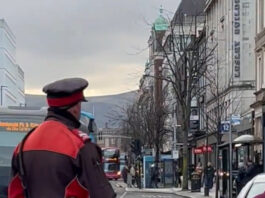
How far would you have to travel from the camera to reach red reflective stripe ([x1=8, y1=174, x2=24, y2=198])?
4.93m

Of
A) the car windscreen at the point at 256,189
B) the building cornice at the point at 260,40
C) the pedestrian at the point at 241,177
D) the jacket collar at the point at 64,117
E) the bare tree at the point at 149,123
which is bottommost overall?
the pedestrian at the point at 241,177

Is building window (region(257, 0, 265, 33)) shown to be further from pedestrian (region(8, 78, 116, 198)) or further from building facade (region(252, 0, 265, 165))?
pedestrian (region(8, 78, 116, 198))

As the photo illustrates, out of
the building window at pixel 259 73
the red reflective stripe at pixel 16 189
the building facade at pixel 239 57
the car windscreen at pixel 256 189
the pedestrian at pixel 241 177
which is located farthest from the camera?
the building facade at pixel 239 57

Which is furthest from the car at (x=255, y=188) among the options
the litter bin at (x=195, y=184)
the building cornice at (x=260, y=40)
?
the building cornice at (x=260, y=40)

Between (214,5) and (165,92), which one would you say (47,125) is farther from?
(165,92)

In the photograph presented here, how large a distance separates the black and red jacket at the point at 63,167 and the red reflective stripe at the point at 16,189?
0.11 meters

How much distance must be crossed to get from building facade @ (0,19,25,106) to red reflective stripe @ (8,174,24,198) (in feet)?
372

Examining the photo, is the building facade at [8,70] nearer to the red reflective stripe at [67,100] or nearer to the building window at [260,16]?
the building window at [260,16]

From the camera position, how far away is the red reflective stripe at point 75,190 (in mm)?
4715

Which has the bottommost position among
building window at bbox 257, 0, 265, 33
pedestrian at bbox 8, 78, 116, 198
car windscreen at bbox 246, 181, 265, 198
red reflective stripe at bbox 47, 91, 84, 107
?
car windscreen at bbox 246, 181, 265, 198

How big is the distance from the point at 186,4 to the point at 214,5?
43858 mm

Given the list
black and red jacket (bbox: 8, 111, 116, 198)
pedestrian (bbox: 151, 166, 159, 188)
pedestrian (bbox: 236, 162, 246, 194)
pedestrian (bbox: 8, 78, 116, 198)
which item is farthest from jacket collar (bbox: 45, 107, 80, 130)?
pedestrian (bbox: 151, 166, 159, 188)

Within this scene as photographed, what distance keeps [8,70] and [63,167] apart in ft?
444

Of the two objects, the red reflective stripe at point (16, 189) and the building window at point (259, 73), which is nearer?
the red reflective stripe at point (16, 189)
